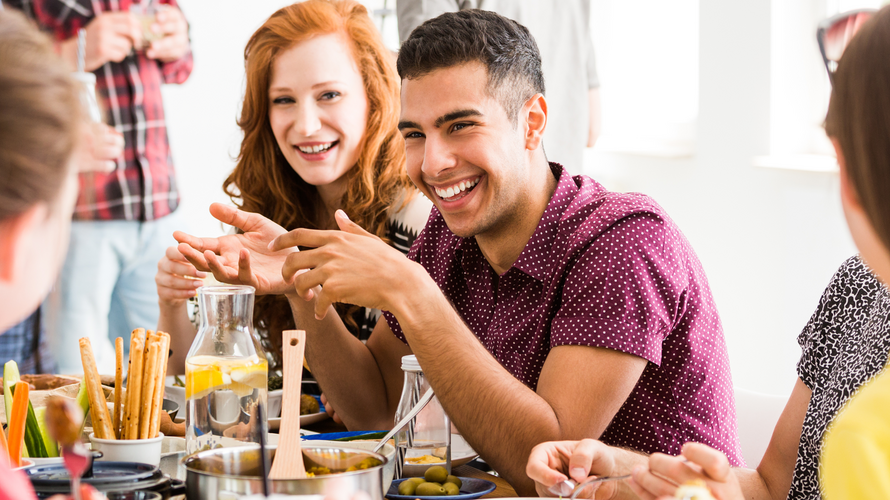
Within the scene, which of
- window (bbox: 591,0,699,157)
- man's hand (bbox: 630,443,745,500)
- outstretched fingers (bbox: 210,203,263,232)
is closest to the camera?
man's hand (bbox: 630,443,745,500)

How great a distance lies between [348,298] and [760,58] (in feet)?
7.14

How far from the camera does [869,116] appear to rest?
0.59m

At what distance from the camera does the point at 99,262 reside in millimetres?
3258

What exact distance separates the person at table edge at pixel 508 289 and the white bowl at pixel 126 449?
32 cm

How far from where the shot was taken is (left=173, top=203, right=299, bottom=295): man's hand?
1.38m

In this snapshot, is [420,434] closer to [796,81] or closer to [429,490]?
[429,490]

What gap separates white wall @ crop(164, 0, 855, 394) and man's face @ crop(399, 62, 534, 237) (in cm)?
149

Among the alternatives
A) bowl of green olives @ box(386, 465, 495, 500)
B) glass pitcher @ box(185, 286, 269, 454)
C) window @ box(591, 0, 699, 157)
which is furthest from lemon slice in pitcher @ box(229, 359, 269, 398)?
window @ box(591, 0, 699, 157)

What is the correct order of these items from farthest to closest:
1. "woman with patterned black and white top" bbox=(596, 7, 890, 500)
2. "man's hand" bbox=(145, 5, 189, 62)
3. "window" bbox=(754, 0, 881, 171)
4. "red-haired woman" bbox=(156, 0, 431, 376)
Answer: "man's hand" bbox=(145, 5, 189, 62), "window" bbox=(754, 0, 881, 171), "red-haired woman" bbox=(156, 0, 431, 376), "woman with patterned black and white top" bbox=(596, 7, 890, 500)

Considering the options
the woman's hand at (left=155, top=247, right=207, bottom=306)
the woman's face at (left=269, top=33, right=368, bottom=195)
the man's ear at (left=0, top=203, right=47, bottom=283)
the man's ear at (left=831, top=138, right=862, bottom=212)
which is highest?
the woman's face at (left=269, top=33, right=368, bottom=195)

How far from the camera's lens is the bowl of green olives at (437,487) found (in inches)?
36.7

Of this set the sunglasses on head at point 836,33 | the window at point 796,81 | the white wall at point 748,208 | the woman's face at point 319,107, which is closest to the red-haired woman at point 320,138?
the woman's face at point 319,107

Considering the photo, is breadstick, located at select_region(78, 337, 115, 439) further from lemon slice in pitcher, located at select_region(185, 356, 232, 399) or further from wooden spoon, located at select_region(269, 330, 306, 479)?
wooden spoon, located at select_region(269, 330, 306, 479)

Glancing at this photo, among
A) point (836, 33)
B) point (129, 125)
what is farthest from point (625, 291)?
point (129, 125)
